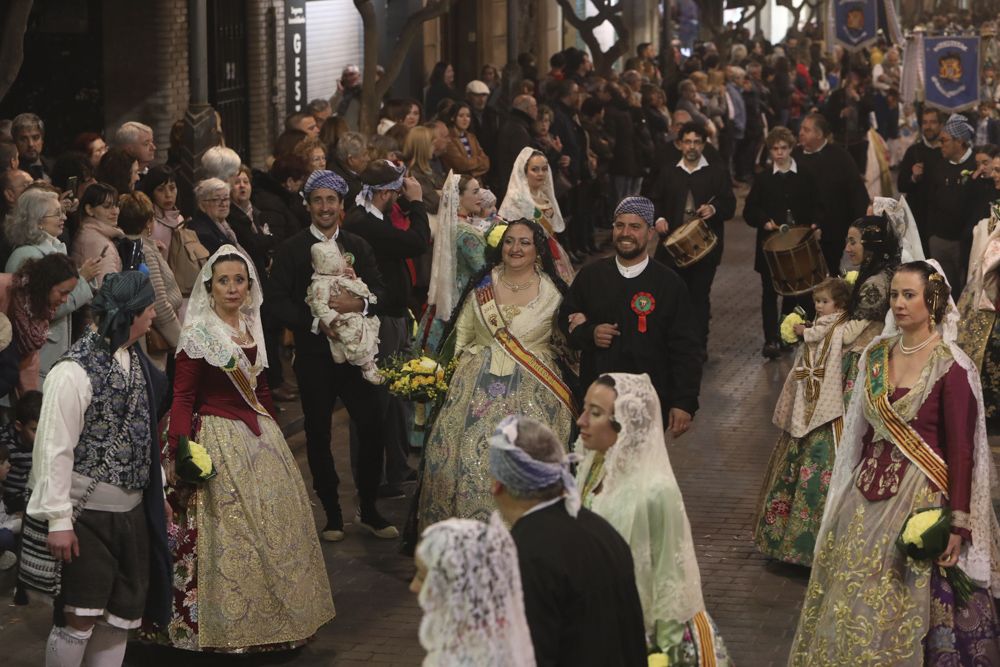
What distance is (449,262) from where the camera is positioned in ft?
37.9

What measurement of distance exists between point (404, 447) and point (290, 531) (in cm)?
A: 309

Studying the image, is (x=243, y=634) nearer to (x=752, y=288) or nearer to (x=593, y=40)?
(x=752, y=288)

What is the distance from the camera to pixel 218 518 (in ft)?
28.4

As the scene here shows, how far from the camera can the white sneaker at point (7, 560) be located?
10.1 m

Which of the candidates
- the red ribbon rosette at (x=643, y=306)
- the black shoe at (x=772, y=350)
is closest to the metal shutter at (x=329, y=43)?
the black shoe at (x=772, y=350)

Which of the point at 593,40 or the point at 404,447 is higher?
the point at 593,40

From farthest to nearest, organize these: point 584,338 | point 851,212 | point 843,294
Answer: point 851,212 < point 843,294 < point 584,338

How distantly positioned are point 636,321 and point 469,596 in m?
4.83

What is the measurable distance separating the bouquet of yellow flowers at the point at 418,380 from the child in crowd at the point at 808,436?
1846 millimetres

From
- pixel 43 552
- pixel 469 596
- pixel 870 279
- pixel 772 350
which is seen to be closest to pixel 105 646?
pixel 43 552

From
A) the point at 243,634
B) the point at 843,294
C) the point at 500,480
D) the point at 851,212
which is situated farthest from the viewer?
the point at 851,212

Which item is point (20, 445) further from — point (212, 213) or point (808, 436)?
point (808, 436)

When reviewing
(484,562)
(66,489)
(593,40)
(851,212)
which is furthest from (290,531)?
(593,40)

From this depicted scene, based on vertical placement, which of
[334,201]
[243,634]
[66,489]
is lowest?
[243,634]
